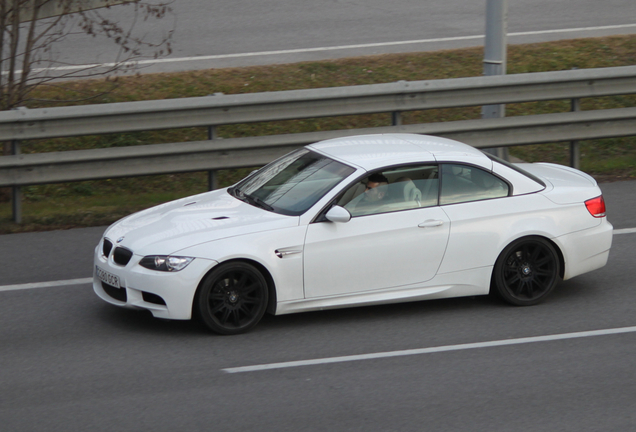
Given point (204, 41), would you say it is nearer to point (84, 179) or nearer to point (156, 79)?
point (156, 79)

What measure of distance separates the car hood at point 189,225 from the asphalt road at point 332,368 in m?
0.71

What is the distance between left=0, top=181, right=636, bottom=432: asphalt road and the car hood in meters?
0.71

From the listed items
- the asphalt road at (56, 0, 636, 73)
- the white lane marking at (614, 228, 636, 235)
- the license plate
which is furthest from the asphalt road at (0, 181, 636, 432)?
the asphalt road at (56, 0, 636, 73)

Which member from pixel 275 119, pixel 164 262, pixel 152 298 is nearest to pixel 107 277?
pixel 152 298

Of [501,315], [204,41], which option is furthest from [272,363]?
[204,41]

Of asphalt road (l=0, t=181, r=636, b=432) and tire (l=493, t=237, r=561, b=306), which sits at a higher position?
tire (l=493, t=237, r=561, b=306)

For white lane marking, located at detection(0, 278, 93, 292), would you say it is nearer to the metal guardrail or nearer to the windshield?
the windshield

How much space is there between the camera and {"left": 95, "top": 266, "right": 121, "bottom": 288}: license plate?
698cm

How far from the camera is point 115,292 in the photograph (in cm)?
705

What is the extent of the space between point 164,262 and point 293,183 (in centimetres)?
145

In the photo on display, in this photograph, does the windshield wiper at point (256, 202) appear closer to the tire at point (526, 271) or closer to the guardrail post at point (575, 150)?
the tire at point (526, 271)

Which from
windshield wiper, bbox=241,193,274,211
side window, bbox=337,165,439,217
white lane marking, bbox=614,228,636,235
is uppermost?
side window, bbox=337,165,439,217

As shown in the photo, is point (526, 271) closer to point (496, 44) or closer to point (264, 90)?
point (496, 44)

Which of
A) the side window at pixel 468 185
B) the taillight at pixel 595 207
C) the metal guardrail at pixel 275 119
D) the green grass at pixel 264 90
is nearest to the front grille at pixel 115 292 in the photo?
the side window at pixel 468 185
